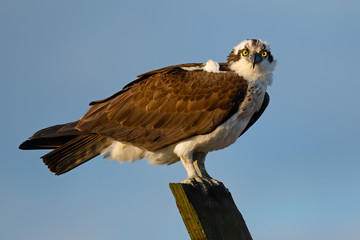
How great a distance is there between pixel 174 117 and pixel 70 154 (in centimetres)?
156

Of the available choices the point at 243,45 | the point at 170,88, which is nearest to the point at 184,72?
the point at 170,88

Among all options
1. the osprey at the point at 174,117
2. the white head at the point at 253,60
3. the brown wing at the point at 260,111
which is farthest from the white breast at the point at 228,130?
the brown wing at the point at 260,111

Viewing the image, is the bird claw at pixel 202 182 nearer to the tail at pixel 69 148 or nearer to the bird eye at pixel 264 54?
the tail at pixel 69 148

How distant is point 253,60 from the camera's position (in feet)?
21.9

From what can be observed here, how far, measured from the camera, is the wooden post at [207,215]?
444cm

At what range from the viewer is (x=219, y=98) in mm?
6332

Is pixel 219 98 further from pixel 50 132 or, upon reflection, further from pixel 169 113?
pixel 50 132

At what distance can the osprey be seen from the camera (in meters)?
6.34

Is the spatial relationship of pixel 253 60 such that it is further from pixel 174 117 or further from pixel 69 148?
pixel 69 148

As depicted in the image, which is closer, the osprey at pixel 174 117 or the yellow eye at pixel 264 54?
the osprey at pixel 174 117

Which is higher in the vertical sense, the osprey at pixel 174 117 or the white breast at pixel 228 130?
the osprey at pixel 174 117

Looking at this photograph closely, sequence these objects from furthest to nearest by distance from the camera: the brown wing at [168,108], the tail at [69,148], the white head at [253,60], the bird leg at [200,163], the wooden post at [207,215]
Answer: the tail at [69,148] → the bird leg at [200,163] → the white head at [253,60] → the brown wing at [168,108] → the wooden post at [207,215]

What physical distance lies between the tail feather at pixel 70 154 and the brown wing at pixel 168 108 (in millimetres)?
215

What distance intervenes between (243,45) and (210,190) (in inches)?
97.1
